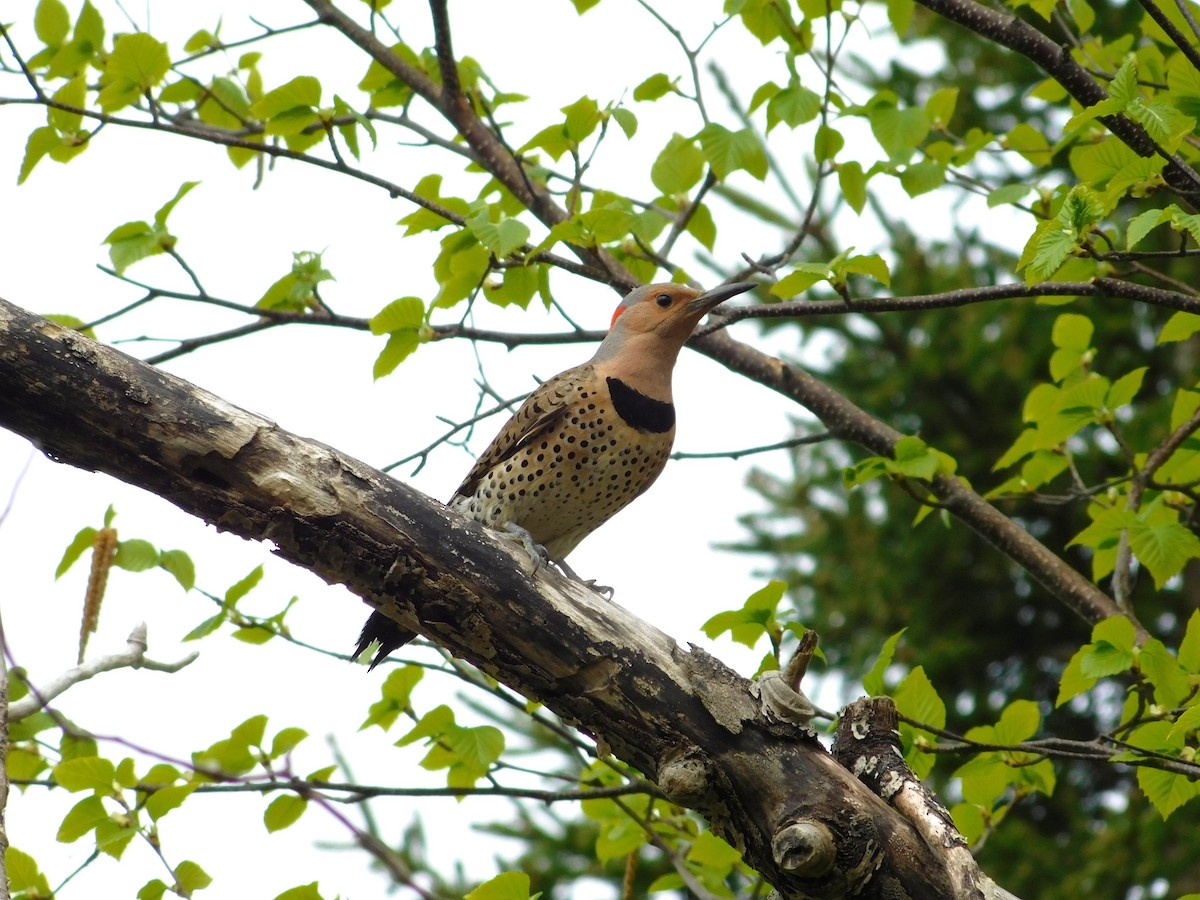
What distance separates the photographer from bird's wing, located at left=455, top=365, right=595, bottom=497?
5191mm

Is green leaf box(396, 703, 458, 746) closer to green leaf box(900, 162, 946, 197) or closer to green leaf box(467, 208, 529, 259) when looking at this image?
green leaf box(467, 208, 529, 259)

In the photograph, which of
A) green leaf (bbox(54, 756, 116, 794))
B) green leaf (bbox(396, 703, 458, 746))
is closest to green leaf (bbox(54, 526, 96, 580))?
green leaf (bbox(54, 756, 116, 794))

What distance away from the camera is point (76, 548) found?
→ 4.19 metres

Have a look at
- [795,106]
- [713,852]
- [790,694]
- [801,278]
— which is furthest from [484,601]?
[795,106]

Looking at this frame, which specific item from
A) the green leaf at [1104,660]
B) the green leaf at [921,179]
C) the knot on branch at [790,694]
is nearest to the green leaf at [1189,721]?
the green leaf at [1104,660]

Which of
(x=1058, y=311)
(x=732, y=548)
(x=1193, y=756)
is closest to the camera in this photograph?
(x=1193, y=756)

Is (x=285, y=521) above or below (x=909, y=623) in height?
below

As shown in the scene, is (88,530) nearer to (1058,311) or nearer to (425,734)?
(425,734)

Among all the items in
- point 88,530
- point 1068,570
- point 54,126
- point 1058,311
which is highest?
point 1058,311

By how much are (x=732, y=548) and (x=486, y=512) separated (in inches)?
180

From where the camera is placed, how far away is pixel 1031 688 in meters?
8.40

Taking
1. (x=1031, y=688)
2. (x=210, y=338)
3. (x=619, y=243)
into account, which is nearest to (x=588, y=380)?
(x=619, y=243)

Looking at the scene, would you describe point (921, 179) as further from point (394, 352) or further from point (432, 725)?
point (432, 725)

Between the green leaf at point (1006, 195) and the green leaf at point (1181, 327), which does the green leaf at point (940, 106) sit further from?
the green leaf at point (1181, 327)
